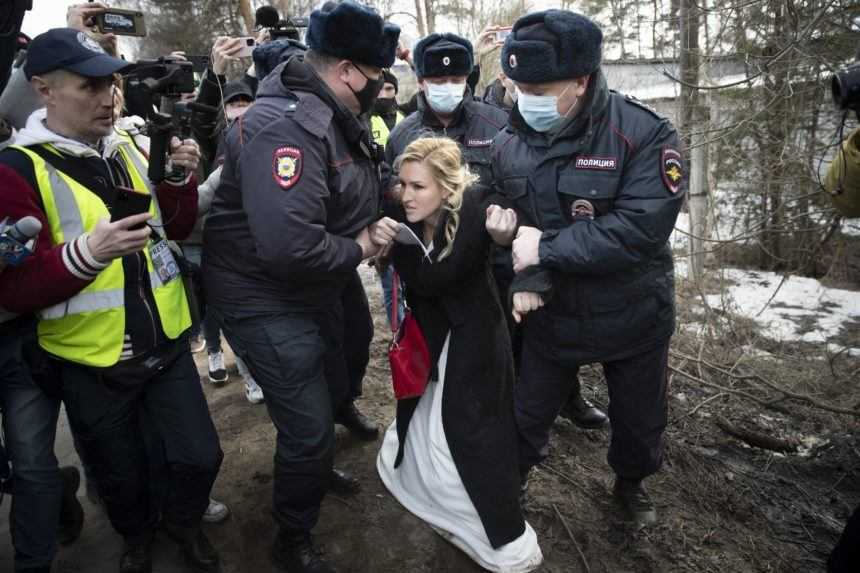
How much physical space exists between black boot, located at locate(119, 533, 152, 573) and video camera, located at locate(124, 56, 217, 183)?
1538 millimetres

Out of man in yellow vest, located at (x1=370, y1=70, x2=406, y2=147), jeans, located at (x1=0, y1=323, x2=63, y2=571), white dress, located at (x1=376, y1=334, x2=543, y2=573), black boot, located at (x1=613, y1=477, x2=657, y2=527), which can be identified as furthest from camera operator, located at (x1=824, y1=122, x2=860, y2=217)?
man in yellow vest, located at (x1=370, y1=70, x2=406, y2=147)

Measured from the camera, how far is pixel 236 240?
220 centimetres

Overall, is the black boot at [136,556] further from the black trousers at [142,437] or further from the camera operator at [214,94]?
the camera operator at [214,94]

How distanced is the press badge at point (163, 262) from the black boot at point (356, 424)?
1.41m

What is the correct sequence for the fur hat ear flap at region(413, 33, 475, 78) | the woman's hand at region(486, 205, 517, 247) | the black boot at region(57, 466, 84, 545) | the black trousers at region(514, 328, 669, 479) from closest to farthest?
1. the woman's hand at region(486, 205, 517, 247)
2. the black trousers at region(514, 328, 669, 479)
3. the black boot at region(57, 466, 84, 545)
4. the fur hat ear flap at region(413, 33, 475, 78)

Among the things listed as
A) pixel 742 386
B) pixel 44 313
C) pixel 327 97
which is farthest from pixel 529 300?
pixel 742 386

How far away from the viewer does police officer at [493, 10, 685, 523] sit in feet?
6.96

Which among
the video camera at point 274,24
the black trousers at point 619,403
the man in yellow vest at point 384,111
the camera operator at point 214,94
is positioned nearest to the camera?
the black trousers at point 619,403

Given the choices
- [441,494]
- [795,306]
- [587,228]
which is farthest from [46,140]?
[795,306]

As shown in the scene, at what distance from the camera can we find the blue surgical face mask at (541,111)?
226 cm

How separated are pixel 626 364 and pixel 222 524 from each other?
2.08 meters

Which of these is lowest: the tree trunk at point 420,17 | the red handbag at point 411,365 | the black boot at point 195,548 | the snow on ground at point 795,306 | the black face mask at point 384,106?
the snow on ground at point 795,306

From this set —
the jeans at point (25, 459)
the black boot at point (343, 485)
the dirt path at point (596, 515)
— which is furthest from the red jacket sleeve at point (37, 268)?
the black boot at point (343, 485)

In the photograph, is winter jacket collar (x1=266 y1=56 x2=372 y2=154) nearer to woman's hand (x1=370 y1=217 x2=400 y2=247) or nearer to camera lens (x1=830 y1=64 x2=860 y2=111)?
woman's hand (x1=370 y1=217 x2=400 y2=247)
